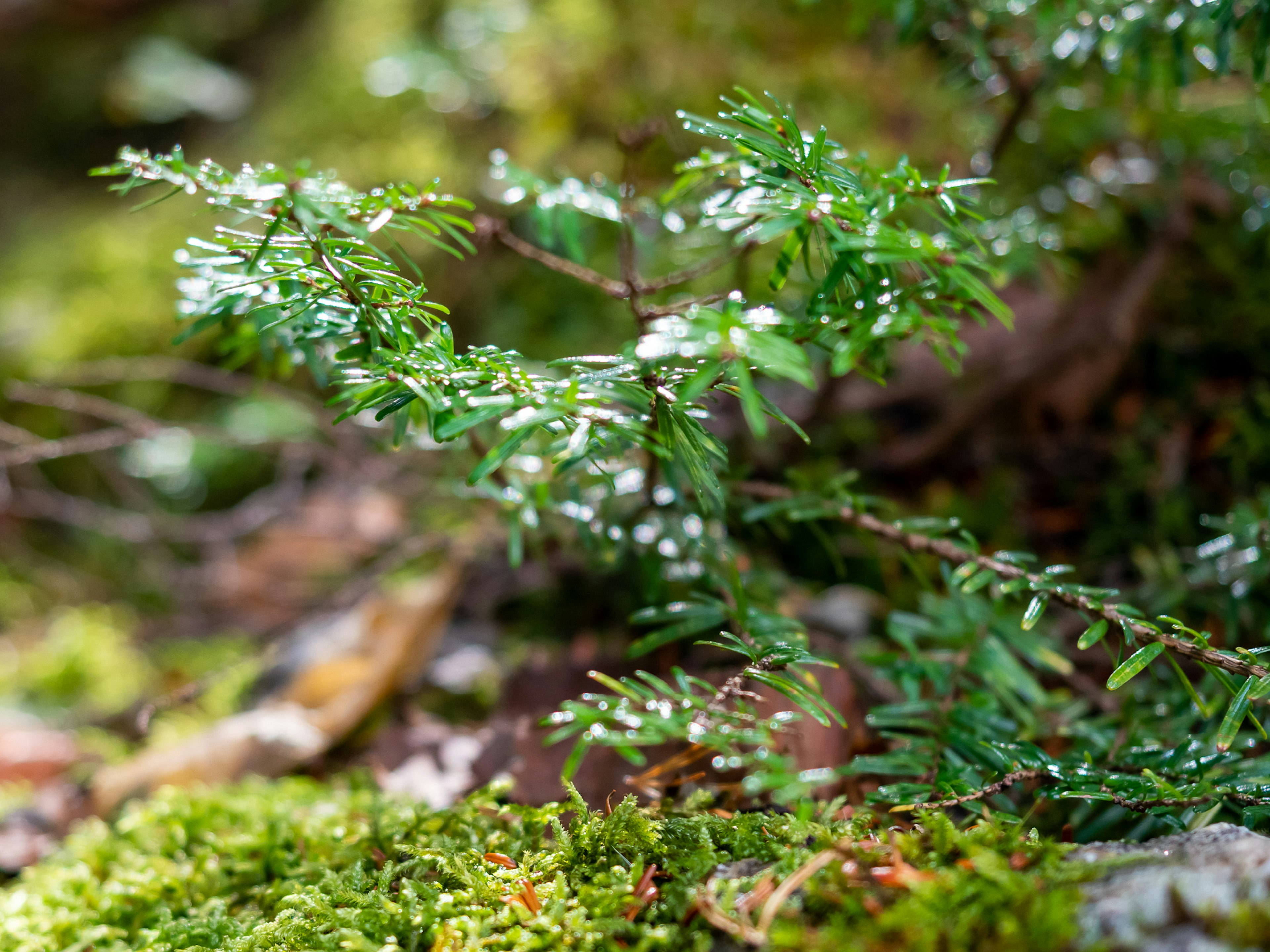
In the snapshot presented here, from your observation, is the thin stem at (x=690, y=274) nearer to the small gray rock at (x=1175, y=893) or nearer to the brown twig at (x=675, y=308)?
the brown twig at (x=675, y=308)

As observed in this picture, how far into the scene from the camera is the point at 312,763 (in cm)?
229

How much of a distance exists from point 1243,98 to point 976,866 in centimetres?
361

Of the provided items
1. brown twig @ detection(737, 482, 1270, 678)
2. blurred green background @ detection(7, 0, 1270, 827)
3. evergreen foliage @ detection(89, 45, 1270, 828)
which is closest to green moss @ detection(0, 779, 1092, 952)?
evergreen foliage @ detection(89, 45, 1270, 828)

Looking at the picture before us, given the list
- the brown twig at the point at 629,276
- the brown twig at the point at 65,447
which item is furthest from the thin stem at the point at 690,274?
the brown twig at the point at 65,447

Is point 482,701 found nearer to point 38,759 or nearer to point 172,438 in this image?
point 38,759

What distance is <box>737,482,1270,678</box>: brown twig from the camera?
1.20m

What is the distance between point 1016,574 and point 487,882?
43.6 inches

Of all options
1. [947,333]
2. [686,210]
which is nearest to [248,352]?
[686,210]

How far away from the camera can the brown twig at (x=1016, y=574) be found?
120 cm

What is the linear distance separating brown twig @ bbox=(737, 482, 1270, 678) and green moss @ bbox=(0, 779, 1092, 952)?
16.9 inches

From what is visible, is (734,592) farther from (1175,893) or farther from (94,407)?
(94,407)

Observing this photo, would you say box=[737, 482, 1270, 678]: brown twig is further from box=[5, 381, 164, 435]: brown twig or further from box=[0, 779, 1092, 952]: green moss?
box=[5, 381, 164, 435]: brown twig

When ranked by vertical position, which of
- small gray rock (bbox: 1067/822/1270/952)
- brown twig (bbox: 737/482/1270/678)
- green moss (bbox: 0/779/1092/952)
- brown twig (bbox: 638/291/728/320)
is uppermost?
brown twig (bbox: 638/291/728/320)

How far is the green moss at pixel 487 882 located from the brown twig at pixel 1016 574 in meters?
0.43
